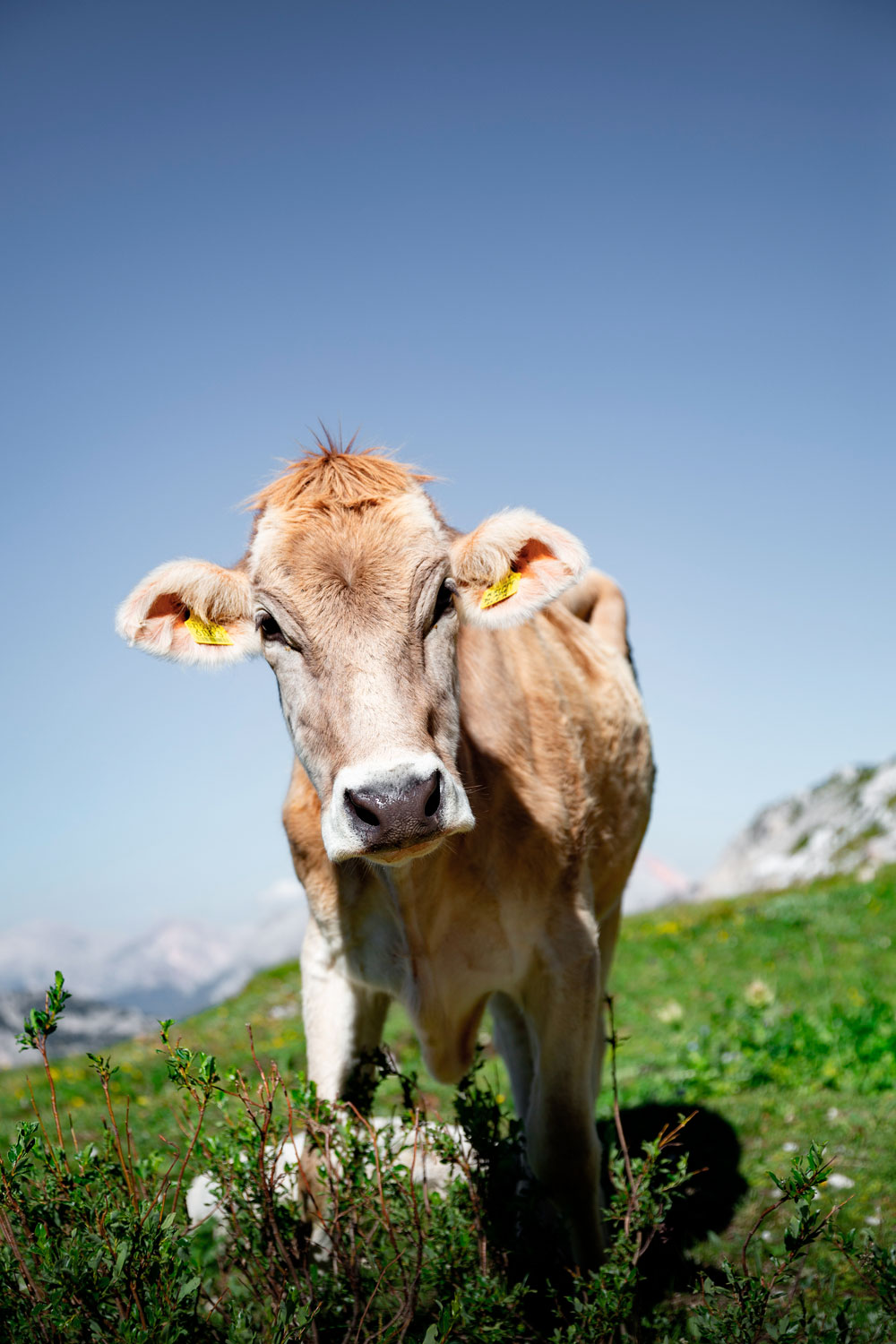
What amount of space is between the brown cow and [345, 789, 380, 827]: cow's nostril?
0.28 feet

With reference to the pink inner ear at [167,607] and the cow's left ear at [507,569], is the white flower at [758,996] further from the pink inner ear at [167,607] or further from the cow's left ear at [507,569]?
the pink inner ear at [167,607]

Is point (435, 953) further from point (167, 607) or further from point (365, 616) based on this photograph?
point (167, 607)

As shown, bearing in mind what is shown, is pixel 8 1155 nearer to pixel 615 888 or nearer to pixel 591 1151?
pixel 591 1151

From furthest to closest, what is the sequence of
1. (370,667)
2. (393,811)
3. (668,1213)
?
1. (668,1213)
2. (370,667)
3. (393,811)

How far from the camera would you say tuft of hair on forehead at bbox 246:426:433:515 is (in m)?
4.04

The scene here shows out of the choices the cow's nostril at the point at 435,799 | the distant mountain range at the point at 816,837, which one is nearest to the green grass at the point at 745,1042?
the cow's nostril at the point at 435,799

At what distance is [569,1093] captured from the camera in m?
4.26

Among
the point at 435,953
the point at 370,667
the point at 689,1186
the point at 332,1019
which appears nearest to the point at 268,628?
the point at 370,667

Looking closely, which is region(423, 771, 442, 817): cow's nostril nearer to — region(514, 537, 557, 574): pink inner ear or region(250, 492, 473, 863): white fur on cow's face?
region(250, 492, 473, 863): white fur on cow's face

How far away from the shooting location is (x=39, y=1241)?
2928 millimetres

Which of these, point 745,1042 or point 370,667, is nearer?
point 370,667

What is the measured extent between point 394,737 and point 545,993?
1.70 metres

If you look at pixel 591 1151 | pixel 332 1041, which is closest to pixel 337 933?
pixel 332 1041

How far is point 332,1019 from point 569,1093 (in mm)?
1079
